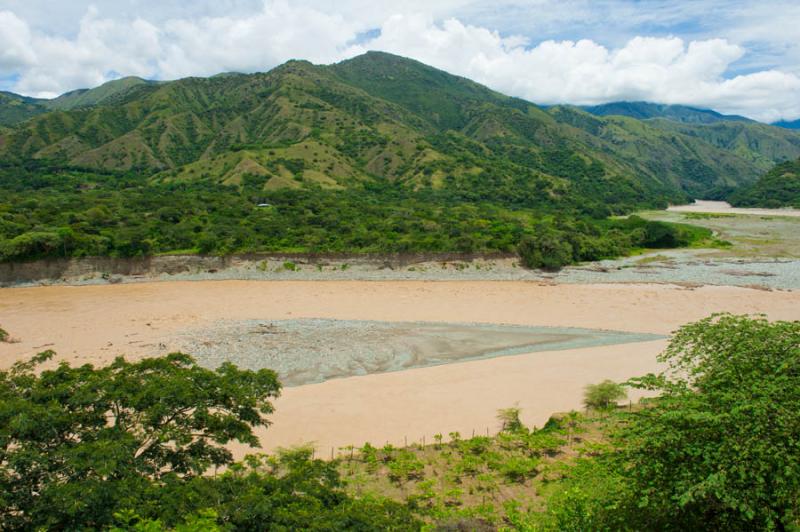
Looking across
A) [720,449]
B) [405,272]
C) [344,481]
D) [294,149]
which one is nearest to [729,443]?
[720,449]

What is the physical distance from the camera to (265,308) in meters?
43.0

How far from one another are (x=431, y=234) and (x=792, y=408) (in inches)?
2090

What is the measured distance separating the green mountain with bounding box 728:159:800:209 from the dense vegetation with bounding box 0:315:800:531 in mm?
164888

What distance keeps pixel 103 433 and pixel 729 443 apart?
1429cm

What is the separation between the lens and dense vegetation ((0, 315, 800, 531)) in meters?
9.63

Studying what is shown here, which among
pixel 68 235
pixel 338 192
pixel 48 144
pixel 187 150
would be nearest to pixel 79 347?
pixel 68 235

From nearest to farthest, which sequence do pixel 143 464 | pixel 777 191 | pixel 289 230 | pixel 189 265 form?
pixel 143 464 < pixel 189 265 < pixel 289 230 < pixel 777 191

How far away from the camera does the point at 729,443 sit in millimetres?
9711

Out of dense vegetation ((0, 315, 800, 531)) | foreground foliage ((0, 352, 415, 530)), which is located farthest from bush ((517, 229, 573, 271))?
foreground foliage ((0, 352, 415, 530))

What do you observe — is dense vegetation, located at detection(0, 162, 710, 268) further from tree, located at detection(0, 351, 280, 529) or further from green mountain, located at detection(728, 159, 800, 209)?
green mountain, located at detection(728, 159, 800, 209)

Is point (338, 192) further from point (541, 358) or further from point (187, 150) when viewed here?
point (541, 358)

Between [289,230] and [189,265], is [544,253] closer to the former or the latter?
[289,230]

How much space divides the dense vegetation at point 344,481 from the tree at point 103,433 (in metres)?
0.04

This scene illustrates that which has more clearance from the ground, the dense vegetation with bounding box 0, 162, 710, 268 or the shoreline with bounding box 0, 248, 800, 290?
the dense vegetation with bounding box 0, 162, 710, 268
